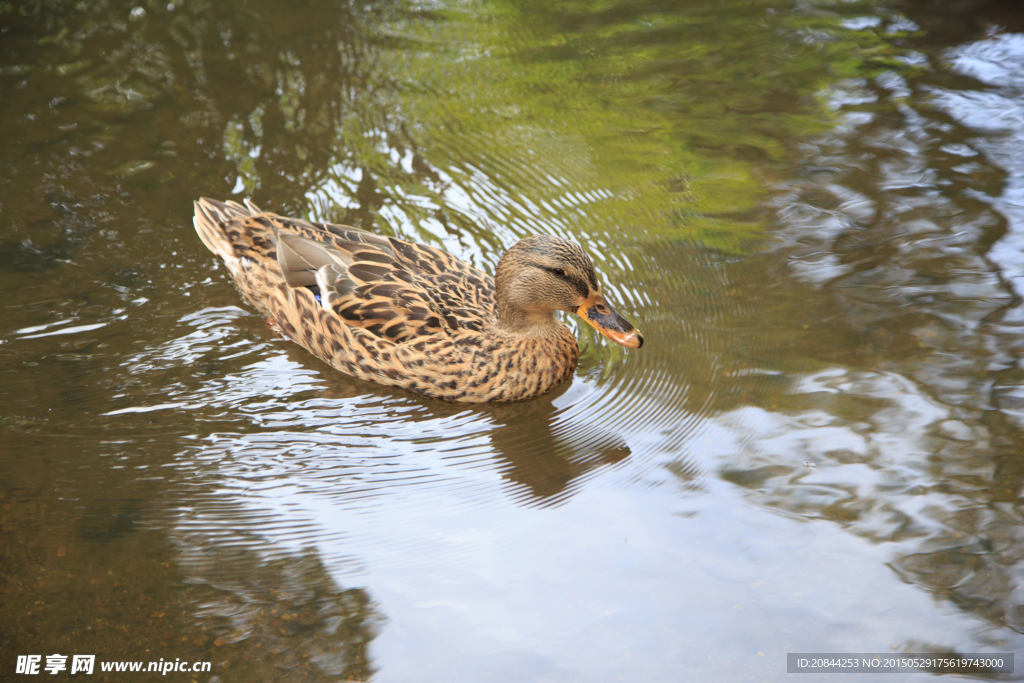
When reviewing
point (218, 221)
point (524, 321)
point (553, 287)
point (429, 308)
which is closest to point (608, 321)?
point (553, 287)

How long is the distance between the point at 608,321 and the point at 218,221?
9.34ft

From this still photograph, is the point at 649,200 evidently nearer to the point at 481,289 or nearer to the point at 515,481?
the point at 481,289

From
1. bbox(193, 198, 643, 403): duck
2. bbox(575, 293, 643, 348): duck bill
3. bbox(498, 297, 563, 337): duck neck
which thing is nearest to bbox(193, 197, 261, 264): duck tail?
bbox(193, 198, 643, 403): duck

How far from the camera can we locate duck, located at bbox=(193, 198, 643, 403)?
15.8 ft

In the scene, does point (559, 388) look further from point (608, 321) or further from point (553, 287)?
point (553, 287)

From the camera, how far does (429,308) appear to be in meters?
5.00

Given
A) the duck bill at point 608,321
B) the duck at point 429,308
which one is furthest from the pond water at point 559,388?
the duck bill at point 608,321

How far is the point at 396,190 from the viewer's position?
21.6ft

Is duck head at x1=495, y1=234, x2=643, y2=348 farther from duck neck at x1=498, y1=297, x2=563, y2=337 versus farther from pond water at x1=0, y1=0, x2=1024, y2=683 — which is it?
pond water at x1=0, y1=0, x2=1024, y2=683

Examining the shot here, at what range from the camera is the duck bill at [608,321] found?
4715 millimetres

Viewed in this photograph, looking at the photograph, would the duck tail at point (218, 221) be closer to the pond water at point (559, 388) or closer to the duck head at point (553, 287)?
the pond water at point (559, 388)

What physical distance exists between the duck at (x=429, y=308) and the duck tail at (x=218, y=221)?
16 centimetres

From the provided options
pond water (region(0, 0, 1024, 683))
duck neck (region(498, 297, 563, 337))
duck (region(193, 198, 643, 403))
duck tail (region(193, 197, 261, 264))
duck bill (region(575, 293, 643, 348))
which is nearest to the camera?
pond water (region(0, 0, 1024, 683))

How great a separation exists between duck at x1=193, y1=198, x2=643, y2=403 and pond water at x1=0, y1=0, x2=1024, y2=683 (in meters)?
0.18
